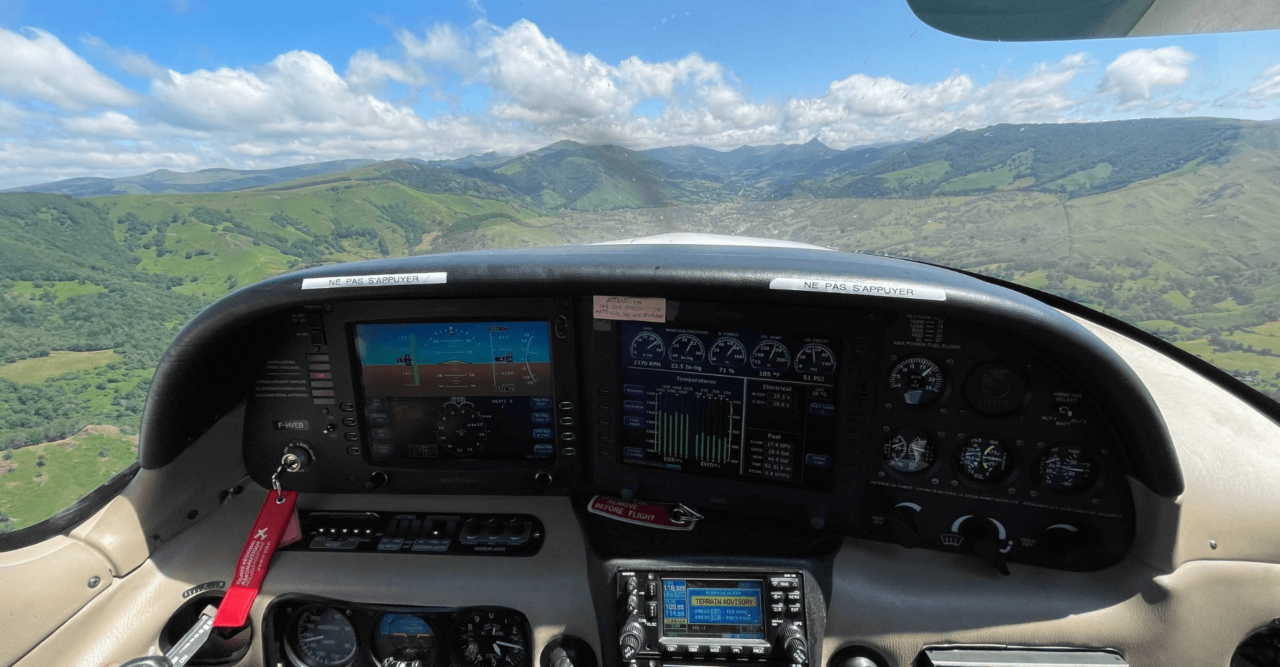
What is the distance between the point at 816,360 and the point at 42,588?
2.35 m

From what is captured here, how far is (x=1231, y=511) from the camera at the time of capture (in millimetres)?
1525

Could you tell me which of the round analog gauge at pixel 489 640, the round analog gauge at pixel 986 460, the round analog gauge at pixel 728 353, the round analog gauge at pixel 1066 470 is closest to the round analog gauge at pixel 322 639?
the round analog gauge at pixel 489 640

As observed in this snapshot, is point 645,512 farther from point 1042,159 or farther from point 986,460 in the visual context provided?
point 1042,159

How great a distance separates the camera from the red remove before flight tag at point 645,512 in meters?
1.82

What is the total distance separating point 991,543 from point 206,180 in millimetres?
4355

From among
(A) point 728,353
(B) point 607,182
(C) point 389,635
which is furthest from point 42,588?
(B) point 607,182

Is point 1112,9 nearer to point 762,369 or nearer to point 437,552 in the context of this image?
point 762,369

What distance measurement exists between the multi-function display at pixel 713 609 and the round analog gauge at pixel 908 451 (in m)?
0.57

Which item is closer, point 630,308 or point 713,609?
point 713,609

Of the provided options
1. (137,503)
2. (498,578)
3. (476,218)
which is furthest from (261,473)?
(476,218)

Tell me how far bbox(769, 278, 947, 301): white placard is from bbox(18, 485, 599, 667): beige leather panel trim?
1118 mm

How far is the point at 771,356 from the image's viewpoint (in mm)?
1696

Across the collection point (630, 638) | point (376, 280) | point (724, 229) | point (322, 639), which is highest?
point (724, 229)

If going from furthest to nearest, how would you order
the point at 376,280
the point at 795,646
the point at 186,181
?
the point at 186,181 → the point at 376,280 → the point at 795,646
